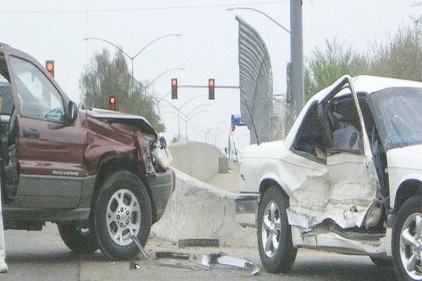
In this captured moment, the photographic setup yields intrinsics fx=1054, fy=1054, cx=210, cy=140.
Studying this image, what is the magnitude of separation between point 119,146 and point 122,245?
1.08 metres

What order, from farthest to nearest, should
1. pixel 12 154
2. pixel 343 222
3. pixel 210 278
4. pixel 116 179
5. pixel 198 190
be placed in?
pixel 198 190 → pixel 116 179 → pixel 12 154 → pixel 210 278 → pixel 343 222

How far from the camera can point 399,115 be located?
362 inches

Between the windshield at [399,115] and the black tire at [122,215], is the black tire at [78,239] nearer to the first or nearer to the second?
the black tire at [122,215]

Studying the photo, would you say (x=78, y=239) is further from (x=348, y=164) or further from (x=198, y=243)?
(x=348, y=164)

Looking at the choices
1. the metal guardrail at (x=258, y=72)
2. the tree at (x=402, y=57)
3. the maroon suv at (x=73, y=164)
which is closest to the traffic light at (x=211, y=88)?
the tree at (x=402, y=57)

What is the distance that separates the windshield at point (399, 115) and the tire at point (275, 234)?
1.61 meters

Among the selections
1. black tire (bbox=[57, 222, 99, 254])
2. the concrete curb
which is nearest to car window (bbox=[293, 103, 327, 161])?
black tire (bbox=[57, 222, 99, 254])

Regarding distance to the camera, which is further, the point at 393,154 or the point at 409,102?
the point at 409,102

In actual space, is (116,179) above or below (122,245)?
above

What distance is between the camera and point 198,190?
51.5 feet

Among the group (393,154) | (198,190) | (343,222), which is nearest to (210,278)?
(343,222)

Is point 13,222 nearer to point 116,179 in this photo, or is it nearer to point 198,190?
point 116,179

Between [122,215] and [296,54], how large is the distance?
1234cm

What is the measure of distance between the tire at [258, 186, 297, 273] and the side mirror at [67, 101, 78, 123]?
7.28 ft
